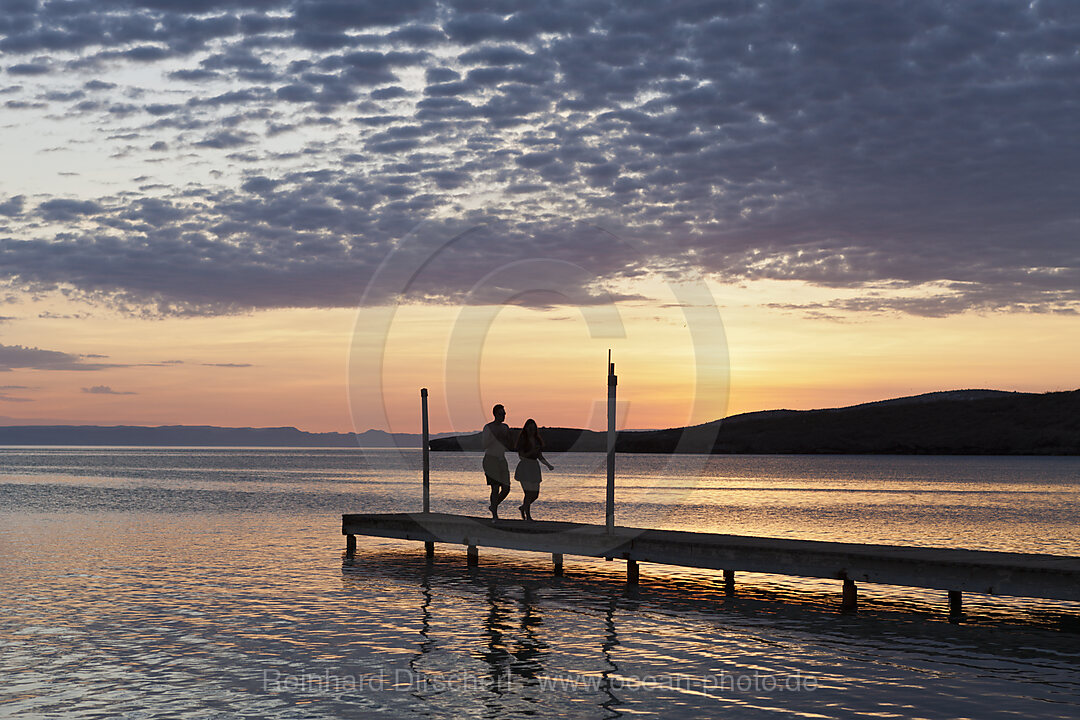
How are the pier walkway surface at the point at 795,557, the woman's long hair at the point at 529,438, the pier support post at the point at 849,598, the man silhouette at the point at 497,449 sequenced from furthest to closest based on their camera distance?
the woman's long hair at the point at 529,438, the man silhouette at the point at 497,449, the pier support post at the point at 849,598, the pier walkway surface at the point at 795,557

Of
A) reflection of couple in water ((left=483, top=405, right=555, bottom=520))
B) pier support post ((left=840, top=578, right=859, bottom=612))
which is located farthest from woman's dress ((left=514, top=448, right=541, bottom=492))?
pier support post ((left=840, top=578, right=859, bottom=612))

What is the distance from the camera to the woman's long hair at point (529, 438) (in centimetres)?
2659

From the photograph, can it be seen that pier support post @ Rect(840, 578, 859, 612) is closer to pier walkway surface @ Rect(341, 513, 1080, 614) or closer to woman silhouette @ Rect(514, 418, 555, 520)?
pier walkway surface @ Rect(341, 513, 1080, 614)

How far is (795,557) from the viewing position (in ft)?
72.9

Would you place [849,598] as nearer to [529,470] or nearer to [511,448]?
[529,470]

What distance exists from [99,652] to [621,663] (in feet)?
28.8

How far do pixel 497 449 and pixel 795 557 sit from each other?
26.6ft

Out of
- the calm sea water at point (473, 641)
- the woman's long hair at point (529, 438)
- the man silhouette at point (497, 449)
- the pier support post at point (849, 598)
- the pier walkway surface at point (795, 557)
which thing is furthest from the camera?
the woman's long hair at point (529, 438)

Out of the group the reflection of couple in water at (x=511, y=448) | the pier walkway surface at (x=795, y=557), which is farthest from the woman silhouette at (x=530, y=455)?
the pier walkway surface at (x=795, y=557)

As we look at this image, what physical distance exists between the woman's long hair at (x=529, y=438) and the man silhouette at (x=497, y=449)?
0.98 feet

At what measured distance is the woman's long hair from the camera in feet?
87.2

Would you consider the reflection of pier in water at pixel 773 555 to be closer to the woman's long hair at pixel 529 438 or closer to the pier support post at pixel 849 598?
the pier support post at pixel 849 598

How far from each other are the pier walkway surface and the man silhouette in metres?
1.30

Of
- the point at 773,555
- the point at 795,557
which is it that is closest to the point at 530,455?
the point at 773,555
